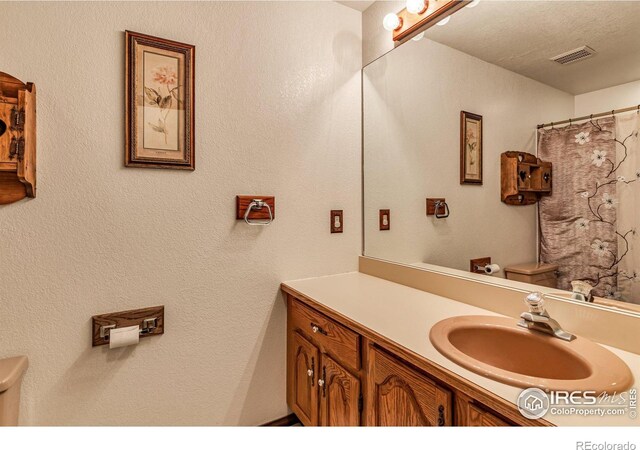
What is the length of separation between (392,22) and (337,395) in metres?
1.79

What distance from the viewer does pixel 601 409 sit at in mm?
621

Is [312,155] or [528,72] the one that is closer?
[528,72]

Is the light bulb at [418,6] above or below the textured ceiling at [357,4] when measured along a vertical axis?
below

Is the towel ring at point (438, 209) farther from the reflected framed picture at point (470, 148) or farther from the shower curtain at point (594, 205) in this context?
the shower curtain at point (594, 205)

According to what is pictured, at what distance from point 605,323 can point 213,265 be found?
145 cm

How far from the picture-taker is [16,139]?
102 centimetres

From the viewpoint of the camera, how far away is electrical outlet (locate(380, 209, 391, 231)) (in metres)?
1.79

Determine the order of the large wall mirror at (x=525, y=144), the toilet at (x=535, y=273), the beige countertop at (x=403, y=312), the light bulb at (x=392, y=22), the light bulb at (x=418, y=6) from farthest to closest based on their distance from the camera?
1. the light bulb at (x=392, y=22)
2. the light bulb at (x=418, y=6)
3. the toilet at (x=535, y=273)
4. the large wall mirror at (x=525, y=144)
5. the beige countertop at (x=403, y=312)

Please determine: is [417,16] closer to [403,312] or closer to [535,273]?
[535,273]

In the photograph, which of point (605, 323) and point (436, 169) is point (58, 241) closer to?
point (436, 169)

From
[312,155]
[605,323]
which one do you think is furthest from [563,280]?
[312,155]

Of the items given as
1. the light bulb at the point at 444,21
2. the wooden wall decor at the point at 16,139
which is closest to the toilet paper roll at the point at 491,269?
the light bulb at the point at 444,21

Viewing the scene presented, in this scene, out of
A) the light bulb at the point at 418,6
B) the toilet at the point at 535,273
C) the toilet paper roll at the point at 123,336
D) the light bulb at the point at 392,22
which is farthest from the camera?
the light bulb at the point at 392,22

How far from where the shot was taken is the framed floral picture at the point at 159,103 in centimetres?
125
